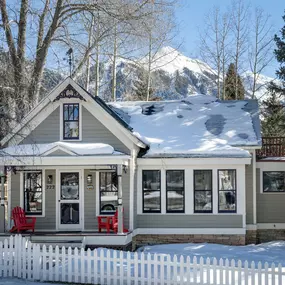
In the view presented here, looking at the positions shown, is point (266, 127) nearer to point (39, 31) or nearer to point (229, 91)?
point (229, 91)

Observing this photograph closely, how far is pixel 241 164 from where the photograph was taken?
18219mm

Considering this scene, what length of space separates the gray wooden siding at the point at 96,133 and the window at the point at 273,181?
20.0 ft

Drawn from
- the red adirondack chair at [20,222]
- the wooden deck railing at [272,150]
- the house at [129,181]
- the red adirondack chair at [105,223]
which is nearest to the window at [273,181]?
the wooden deck railing at [272,150]

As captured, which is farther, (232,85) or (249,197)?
(232,85)

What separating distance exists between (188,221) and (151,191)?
1.75 meters

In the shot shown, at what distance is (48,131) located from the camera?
18328 millimetres

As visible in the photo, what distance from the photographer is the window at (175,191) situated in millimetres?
18609

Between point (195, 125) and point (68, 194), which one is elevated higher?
point (195, 125)

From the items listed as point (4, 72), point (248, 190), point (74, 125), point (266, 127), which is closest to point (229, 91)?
point (266, 127)

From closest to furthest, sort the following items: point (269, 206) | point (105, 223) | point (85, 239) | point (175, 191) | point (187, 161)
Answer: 1. point (85, 239)
2. point (105, 223)
3. point (187, 161)
4. point (175, 191)
5. point (269, 206)

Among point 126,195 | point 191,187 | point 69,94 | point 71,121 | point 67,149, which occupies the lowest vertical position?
point 126,195

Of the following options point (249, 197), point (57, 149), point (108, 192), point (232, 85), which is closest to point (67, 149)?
point (57, 149)

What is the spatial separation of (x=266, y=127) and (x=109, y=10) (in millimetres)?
17720

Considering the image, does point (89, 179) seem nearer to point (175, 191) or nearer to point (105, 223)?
point (105, 223)
